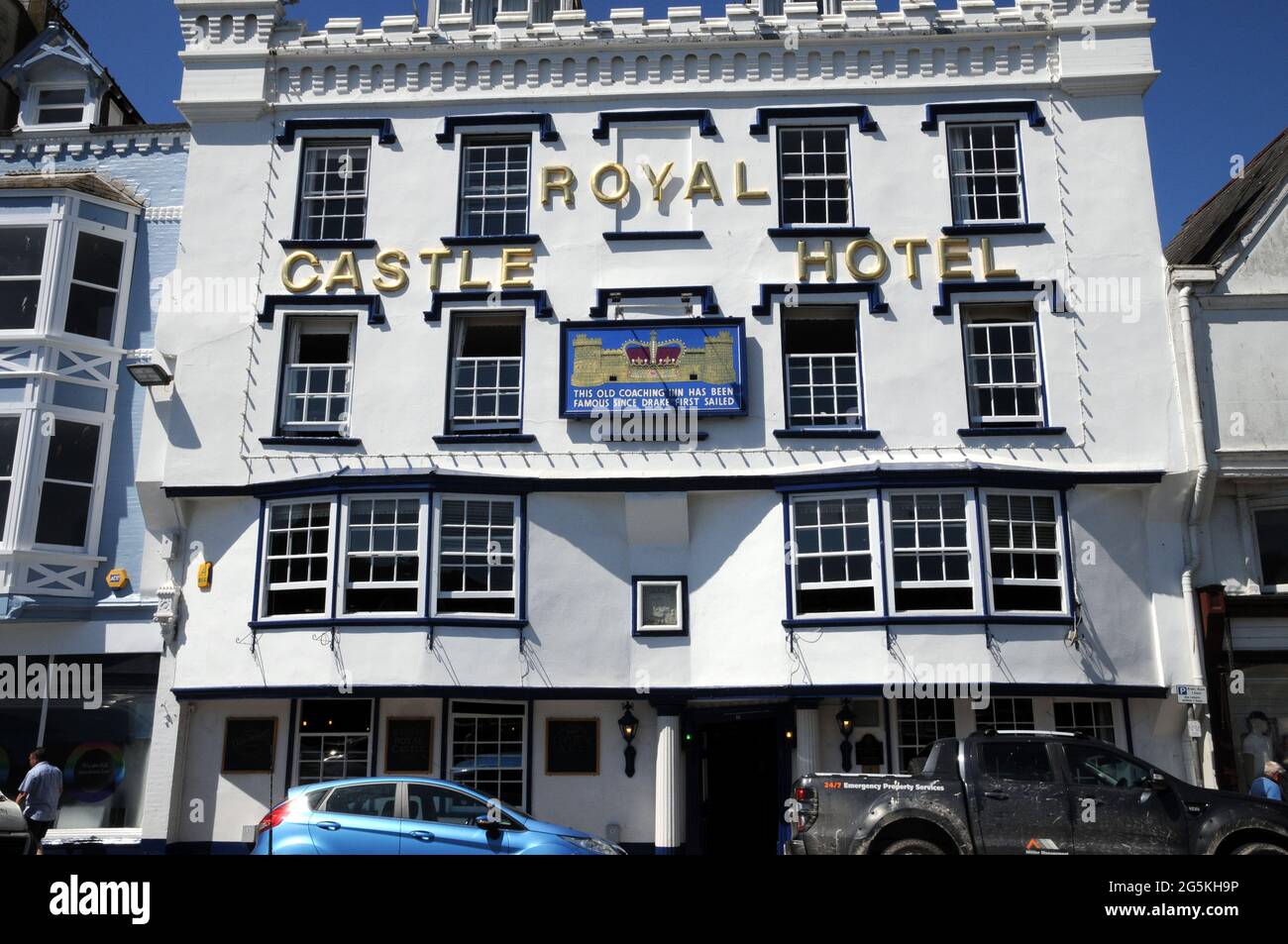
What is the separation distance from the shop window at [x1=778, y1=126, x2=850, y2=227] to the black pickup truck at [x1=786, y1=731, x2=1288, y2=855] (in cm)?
975

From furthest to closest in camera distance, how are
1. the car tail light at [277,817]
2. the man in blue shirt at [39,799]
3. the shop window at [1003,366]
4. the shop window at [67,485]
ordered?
the shop window at [67,485]
the shop window at [1003,366]
the man in blue shirt at [39,799]
the car tail light at [277,817]

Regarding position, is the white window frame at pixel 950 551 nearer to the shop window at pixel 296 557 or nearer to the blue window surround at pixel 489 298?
the blue window surround at pixel 489 298

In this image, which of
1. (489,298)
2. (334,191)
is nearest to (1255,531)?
(489,298)

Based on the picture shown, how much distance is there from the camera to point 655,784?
56.1 ft

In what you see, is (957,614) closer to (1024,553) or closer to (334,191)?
(1024,553)

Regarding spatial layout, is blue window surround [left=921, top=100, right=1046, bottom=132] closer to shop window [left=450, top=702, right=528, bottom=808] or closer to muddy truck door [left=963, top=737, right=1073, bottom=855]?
muddy truck door [left=963, top=737, right=1073, bottom=855]

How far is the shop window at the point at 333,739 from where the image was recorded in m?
17.5

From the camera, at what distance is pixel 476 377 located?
61.7 feet

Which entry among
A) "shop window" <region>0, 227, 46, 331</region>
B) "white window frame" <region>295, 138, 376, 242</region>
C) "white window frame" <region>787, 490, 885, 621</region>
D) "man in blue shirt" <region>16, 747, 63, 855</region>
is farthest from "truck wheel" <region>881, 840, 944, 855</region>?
"shop window" <region>0, 227, 46, 331</region>

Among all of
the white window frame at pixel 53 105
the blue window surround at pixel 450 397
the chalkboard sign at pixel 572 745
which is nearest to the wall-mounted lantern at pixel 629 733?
the chalkboard sign at pixel 572 745

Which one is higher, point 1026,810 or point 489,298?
point 489,298

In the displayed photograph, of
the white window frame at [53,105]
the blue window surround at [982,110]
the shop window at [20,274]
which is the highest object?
the white window frame at [53,105]

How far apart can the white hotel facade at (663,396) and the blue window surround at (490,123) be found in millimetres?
70

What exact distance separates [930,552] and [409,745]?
865 centimetres
